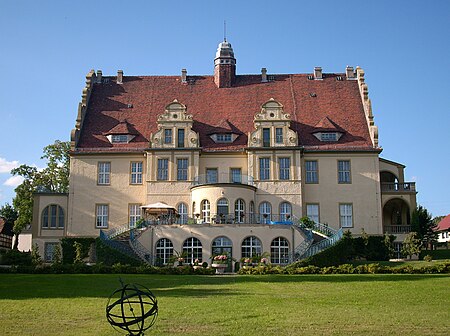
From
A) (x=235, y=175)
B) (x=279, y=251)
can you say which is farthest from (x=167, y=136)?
(x=279, y=251)

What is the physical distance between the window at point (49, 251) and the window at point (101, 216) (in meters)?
3.57

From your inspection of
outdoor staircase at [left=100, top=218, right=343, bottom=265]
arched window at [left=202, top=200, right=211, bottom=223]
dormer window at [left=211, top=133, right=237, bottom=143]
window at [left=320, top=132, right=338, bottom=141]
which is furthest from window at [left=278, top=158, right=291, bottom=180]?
arched window at [left=202, top=200, right=211, bottom=223]

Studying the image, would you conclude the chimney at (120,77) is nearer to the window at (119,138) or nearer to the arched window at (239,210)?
the window at (119,138)

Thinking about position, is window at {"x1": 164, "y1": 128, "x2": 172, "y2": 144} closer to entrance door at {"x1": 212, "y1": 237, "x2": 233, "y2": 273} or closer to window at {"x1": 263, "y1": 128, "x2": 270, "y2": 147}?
window at {"x1": 263, "y1": 128, "x2": 270, "y2": 147}

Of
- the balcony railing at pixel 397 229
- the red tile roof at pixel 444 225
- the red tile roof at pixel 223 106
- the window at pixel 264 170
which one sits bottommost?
the balcony railing at pixel 397 229

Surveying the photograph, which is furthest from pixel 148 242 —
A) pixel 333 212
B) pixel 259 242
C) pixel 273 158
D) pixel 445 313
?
pixel 445 313

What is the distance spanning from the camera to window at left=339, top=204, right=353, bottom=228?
4503 centimetres

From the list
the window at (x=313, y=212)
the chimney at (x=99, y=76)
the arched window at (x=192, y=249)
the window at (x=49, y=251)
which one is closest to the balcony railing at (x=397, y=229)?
the window at (x=313, y=212)

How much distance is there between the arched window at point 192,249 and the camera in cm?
3944

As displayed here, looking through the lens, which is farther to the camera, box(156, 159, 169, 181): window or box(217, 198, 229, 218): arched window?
box(156, 159, 169, 181): window

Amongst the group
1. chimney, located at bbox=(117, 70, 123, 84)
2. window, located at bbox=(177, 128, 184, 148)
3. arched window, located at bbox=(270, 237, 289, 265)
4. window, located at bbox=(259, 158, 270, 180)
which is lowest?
arched window, located at bbox=(270, 237, 289, 265)

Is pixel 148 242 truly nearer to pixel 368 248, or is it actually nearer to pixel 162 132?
pixel 162 132

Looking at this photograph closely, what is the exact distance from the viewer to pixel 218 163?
4588 centimetres

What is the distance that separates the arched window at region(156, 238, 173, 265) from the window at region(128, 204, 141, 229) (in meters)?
5.62
